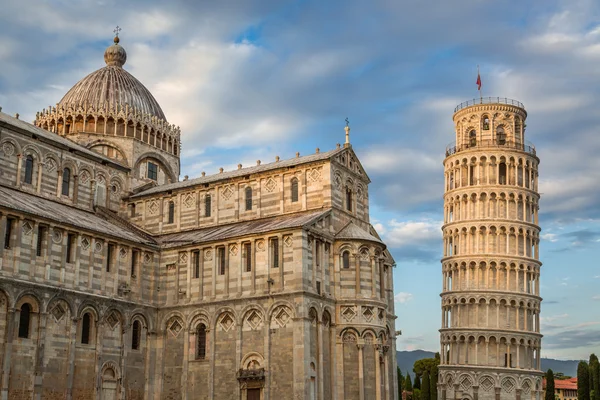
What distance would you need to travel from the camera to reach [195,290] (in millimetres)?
49875

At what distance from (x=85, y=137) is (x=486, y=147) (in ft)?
148

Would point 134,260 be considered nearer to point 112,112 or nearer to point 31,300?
point 31,300

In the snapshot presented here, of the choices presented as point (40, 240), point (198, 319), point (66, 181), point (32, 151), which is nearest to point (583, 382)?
point (198, 319)

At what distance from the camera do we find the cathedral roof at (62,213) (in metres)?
43.9

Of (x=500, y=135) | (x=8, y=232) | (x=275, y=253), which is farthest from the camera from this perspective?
(x=500, y=135)

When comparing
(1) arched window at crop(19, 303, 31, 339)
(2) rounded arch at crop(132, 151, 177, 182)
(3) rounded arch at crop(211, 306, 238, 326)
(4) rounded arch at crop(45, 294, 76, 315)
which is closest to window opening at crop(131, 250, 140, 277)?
(4) rounded arch at crop(45, 294, 76, 315)

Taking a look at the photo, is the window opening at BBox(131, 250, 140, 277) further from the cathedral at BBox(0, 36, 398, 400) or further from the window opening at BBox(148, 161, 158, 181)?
the window opening at BBox(148, 161, 158, 181)

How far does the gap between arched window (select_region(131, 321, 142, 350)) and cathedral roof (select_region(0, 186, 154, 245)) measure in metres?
5.28

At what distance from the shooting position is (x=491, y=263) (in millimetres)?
82562

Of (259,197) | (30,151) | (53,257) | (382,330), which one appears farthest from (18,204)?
(382,330)

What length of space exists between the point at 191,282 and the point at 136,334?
473 centimetres

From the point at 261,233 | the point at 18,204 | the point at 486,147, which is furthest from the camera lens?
the point at 486,147

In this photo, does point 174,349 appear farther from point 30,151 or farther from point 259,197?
point 30,151

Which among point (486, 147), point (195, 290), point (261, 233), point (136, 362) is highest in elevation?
point (486, 147)
